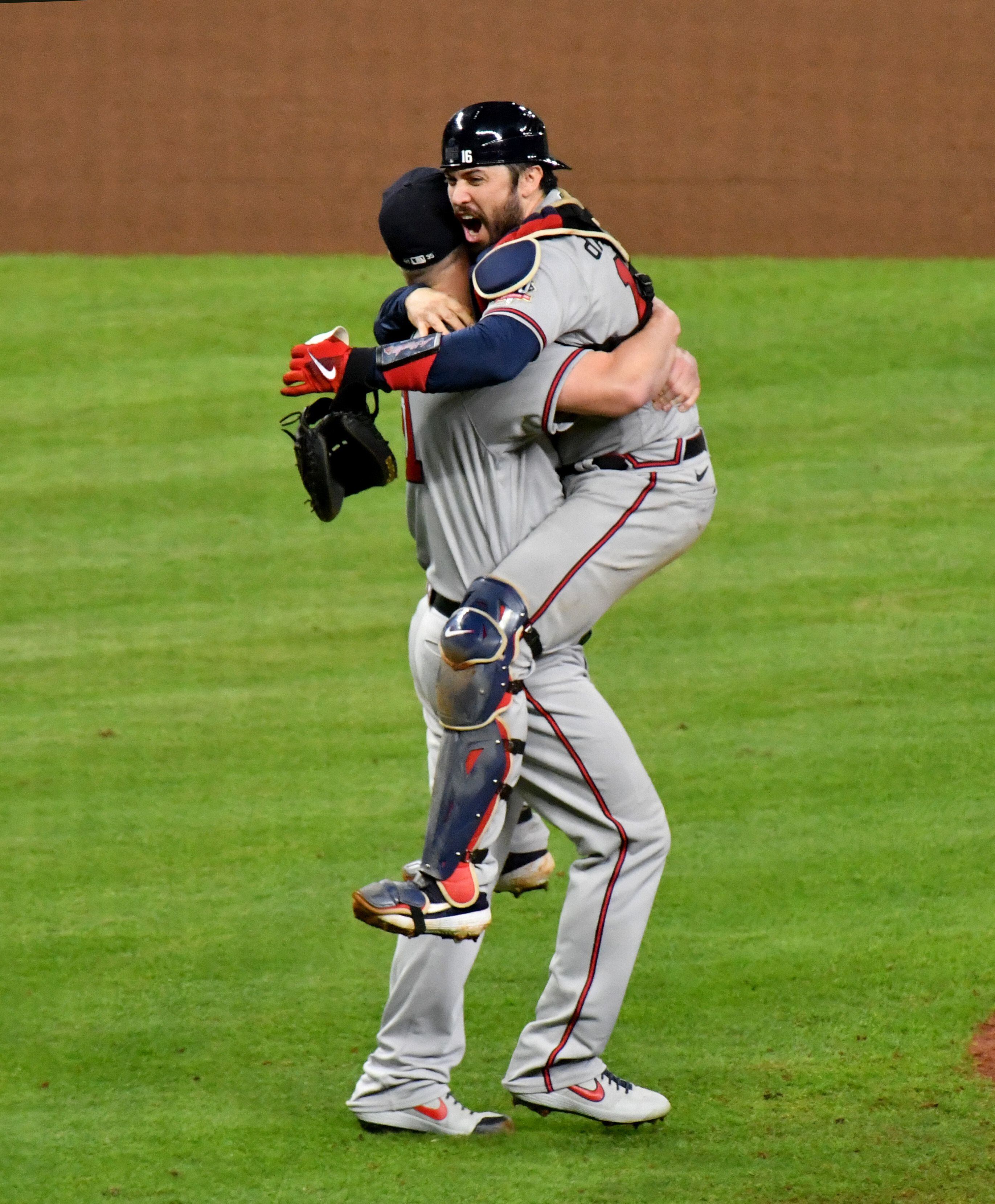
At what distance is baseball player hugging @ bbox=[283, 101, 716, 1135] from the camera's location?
3525 mm

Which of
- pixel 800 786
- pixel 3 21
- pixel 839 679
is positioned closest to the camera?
pixel 800 786

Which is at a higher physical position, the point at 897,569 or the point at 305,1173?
the point at 897,569

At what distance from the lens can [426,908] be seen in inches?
136

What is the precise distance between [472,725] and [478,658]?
0.48 ft

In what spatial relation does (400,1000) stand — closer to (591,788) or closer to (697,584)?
(591,788)

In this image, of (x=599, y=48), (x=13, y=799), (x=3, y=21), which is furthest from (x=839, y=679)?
(x=3, y=21)

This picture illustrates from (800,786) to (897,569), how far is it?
2560mm

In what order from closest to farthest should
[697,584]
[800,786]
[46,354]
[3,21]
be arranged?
[800,786] < [697,584] < [46,354] < [3,21]

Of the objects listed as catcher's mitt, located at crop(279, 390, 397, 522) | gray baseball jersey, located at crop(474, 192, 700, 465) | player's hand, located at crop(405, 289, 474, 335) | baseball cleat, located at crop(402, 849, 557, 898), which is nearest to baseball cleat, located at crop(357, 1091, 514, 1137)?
baseball cleat, located at crop(402, 849, 557, 898)

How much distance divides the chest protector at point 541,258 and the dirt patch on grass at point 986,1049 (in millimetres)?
1935

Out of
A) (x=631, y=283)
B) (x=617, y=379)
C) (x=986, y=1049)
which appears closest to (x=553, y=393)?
(x=617, y=379)

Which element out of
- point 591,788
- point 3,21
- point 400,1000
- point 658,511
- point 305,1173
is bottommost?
point 305,1173

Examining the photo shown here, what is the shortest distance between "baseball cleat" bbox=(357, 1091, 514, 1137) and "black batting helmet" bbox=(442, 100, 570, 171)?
203cm

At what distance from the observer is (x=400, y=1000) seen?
3.79 m
